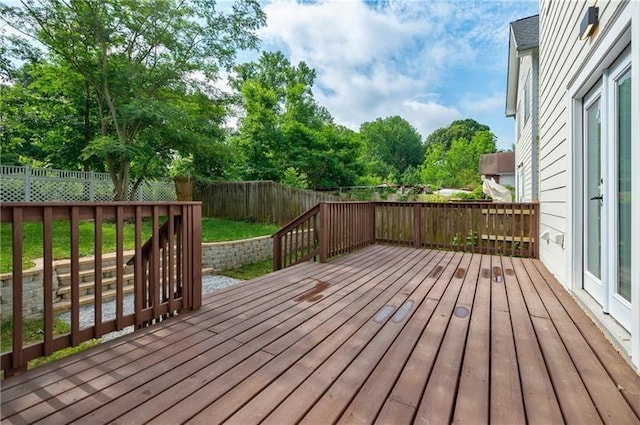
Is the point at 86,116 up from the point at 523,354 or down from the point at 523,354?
up

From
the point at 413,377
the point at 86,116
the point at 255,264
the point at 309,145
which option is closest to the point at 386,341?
the point at 413,377

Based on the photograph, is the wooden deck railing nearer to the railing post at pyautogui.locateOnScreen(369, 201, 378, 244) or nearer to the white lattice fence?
the railing post at pyautogui.locateOnScreen(369, 201, 378, 244)

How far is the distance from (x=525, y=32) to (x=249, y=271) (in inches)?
325

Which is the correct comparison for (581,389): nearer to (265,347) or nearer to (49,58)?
(265,347)

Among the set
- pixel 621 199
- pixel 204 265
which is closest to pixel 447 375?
pixel 621 199

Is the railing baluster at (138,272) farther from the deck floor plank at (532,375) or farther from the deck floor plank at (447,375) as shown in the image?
the deck floor plank at (532,375)

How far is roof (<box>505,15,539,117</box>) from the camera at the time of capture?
6301 mm

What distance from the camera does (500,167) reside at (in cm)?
1772

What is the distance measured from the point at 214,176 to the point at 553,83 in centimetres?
1101

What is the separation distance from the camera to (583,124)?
2.81 meters

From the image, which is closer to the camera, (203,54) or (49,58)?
(49,58)

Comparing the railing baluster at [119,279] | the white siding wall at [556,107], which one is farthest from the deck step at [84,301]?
the white siding wall at [556,107]

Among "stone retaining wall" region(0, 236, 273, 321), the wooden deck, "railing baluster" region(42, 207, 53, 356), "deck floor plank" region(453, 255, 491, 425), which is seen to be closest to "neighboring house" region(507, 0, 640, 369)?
the wooden deck

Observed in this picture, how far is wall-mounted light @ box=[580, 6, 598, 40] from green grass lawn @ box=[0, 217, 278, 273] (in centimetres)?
644
